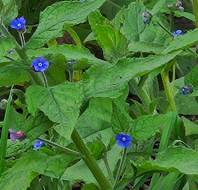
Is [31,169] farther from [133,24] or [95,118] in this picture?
[133,24]

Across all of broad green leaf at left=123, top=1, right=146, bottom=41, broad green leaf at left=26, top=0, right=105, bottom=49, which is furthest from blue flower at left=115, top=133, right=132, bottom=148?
broad green leaf at left=123, top=1, right=146, bottom=41

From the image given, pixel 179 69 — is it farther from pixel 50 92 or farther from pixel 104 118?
pixel 50 92

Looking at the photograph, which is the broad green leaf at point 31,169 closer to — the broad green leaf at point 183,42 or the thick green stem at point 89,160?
the thick green stem at point 89,160

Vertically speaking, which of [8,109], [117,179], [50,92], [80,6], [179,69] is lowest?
[179,69]

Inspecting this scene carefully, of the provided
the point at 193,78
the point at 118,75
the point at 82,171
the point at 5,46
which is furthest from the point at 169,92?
the point at 5,46

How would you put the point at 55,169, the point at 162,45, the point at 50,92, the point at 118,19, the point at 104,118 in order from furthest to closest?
the point at 118,19 < the point at 162,45 < the point at 104,118 < the point at 55,169 < the point at 50,92

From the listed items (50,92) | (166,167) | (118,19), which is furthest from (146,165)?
(118,19)
